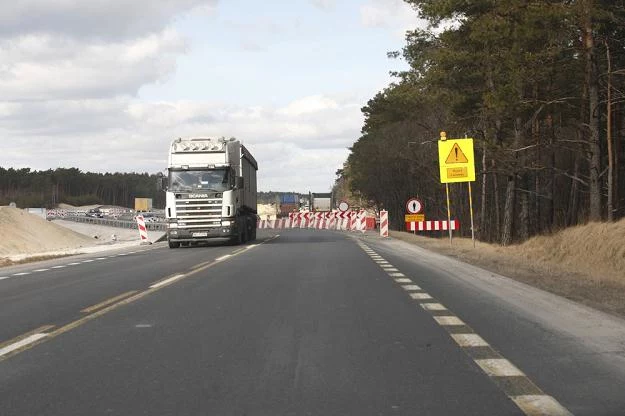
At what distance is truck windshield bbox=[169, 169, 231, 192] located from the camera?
2847 cm

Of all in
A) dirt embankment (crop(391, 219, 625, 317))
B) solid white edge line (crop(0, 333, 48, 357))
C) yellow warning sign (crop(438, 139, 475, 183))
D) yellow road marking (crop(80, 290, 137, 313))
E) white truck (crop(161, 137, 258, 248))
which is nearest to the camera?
solid white edge line (crop(0, 333, 48, 357))

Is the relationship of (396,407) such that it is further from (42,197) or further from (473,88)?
(42,197)

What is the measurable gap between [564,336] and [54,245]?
43.5m

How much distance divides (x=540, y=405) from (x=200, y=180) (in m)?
24.2

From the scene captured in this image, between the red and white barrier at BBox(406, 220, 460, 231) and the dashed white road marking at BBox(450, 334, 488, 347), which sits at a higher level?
the red and white barrier at BBox(406, 220, 460, 231)

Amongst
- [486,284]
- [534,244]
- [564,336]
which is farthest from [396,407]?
[534,244]

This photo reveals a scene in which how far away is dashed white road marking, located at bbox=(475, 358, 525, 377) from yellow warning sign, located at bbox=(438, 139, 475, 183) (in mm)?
19953

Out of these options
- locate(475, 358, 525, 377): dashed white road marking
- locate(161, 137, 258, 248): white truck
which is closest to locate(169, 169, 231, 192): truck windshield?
locate(161, 137, 258, 248): white truck

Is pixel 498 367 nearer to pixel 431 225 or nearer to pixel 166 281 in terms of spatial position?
pixel 166 281

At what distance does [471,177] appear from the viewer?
26250mm

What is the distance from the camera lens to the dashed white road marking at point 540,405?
5070mm

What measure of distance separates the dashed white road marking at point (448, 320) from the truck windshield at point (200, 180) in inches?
786

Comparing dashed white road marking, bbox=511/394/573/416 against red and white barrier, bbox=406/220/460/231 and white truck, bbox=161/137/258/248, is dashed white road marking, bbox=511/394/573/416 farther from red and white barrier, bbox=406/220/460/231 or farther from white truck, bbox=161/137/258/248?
red and white barrier, bbox=406/220/460/231

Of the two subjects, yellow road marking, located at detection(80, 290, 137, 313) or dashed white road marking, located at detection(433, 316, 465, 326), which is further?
A: yellow road marking, located at detection(80, 290, 137, 313)
